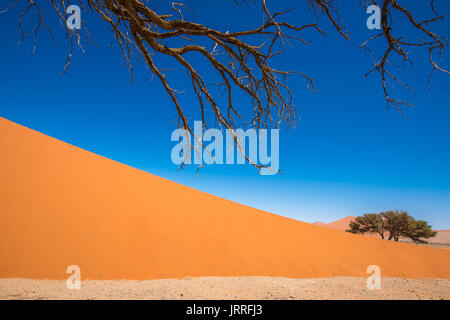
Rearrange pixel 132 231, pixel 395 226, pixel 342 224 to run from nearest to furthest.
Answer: pixel 132 231 → pixel 395 226 → pixel 342 224

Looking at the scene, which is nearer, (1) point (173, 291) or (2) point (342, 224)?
(1) point (173, 291)

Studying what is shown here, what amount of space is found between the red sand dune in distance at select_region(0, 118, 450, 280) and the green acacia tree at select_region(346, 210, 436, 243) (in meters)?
14.0

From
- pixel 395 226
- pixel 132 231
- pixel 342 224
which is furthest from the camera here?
pixel 342 224

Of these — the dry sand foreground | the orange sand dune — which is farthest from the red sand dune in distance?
the orange sand dune

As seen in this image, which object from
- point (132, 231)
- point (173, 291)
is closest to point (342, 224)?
point (132, 231)

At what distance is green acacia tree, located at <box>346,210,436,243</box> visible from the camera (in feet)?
69.1

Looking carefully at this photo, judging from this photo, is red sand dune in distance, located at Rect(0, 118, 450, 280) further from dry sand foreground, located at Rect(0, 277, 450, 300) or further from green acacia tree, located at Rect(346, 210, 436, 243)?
green acacia tree, located at Rect(346, 210, 436, 243)

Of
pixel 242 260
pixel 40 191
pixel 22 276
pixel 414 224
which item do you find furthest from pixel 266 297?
pixel 414 224

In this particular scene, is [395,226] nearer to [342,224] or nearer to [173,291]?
[173,291]

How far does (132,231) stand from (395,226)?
24.7 m

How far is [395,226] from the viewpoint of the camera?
71.6 feet

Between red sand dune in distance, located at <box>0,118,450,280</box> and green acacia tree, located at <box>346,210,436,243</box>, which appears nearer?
red sand dune in distance, located at <box>0,118,450,280</box>

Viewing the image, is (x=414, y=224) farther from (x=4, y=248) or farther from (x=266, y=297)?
(x=4, y=248)
